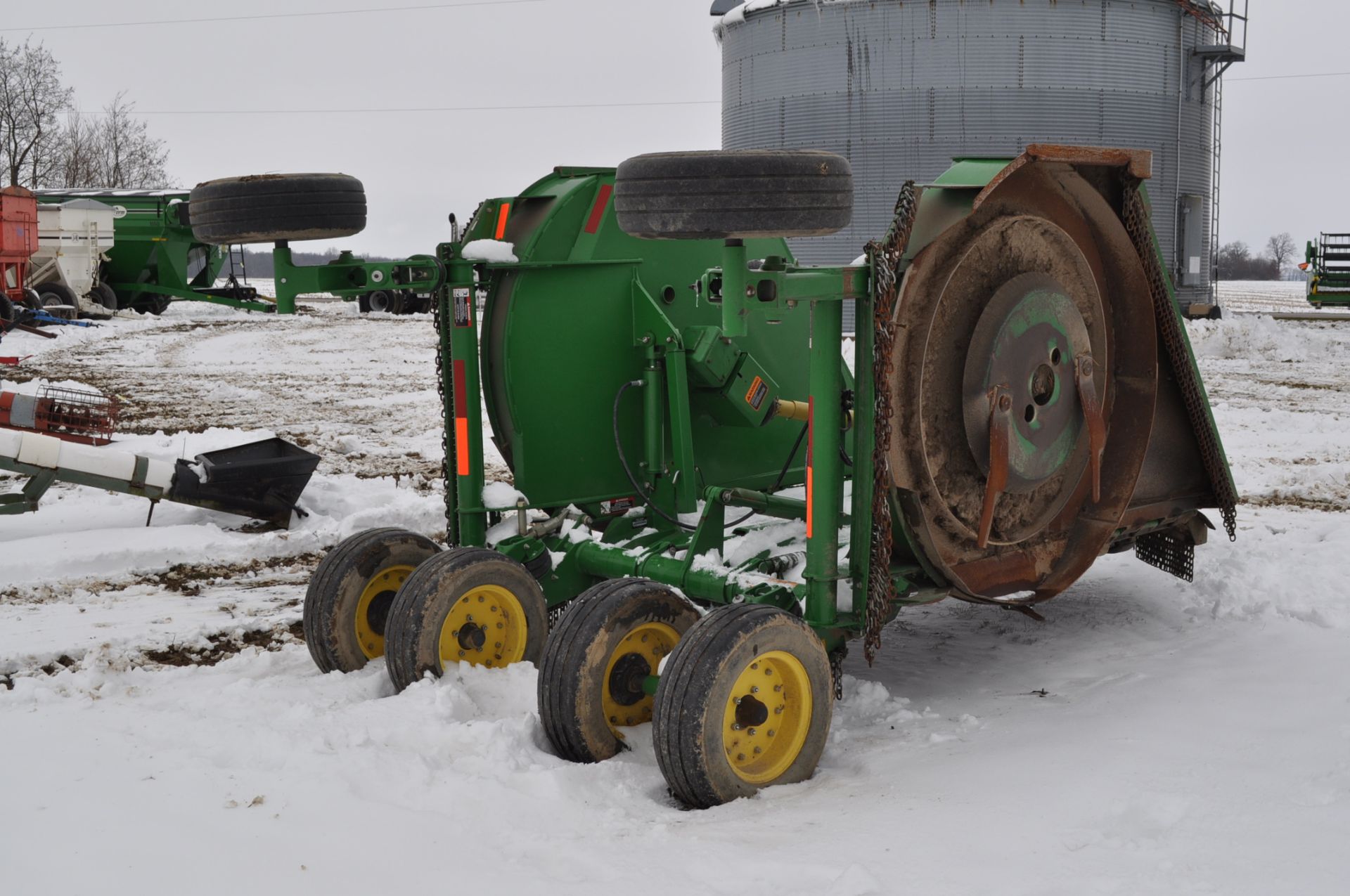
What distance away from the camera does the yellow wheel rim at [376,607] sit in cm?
532

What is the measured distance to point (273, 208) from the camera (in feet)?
16.7

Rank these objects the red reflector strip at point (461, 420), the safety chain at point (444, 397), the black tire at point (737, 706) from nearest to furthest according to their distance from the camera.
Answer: the black tire at point (737, 706) → the red reflector strip at point (461, 420) → the safety chain at point (444, 397)

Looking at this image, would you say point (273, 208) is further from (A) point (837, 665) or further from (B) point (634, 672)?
(A) point (837, 665)

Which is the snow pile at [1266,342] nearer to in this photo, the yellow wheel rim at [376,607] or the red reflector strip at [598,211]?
the red reflector strip at [598,211]

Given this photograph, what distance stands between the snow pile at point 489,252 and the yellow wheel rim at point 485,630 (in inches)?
60.0

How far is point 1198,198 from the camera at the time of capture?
991 inches

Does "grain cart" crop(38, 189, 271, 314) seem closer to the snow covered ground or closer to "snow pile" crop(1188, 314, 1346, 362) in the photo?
"snow pile" crop(1188, 314, 1346, 362)

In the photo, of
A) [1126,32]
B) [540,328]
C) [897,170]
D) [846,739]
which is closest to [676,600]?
[846,739]

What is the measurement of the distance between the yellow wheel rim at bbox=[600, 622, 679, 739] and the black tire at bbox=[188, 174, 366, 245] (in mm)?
2152

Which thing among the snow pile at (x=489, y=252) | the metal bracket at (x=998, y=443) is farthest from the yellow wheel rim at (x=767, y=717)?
the snow pile at (x=489, y=252)

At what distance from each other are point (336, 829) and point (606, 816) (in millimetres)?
792

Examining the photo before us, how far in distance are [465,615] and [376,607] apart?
24.3 inches

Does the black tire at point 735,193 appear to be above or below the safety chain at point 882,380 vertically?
above

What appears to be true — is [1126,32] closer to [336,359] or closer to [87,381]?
[336,359]
